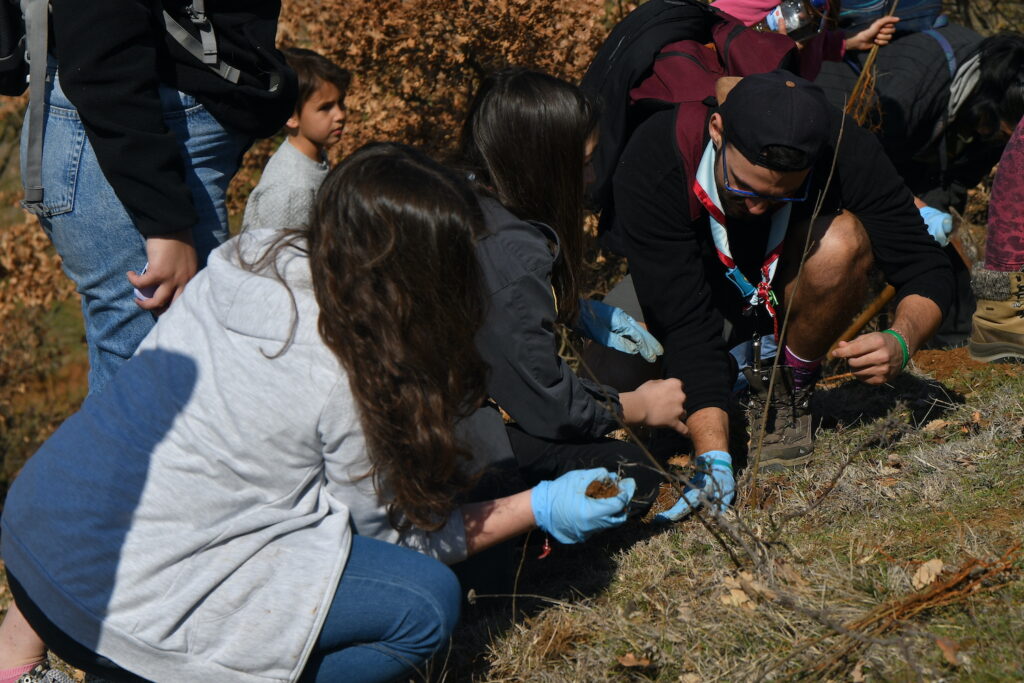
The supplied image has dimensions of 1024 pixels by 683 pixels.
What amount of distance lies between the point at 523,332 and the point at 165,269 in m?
0.82

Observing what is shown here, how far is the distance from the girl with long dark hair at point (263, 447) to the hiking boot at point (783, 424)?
4.41ft

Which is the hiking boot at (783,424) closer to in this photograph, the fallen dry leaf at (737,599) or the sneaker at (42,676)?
the fallen dry leaf at (737,599)

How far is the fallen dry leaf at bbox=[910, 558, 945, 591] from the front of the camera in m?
2.08

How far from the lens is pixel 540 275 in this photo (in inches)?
93.4

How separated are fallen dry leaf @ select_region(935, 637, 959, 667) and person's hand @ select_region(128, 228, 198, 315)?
5.66ft

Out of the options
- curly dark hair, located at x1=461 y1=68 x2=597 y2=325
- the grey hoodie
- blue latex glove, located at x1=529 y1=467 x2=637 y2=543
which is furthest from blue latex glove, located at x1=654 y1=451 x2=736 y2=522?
the grey hoodie

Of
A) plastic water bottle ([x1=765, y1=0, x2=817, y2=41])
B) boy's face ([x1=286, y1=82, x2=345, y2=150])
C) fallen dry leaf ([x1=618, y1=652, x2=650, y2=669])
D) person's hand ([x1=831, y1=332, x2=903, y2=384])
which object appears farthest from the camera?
boy's face ([x1=286, y1=82, x2=345, y2=150])

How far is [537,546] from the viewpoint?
272 centimetres

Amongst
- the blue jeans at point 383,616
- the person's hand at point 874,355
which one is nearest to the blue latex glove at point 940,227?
the person's hand at point 874,355

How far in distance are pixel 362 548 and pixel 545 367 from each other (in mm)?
612

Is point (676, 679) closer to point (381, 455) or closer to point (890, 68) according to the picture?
point (381, 455)

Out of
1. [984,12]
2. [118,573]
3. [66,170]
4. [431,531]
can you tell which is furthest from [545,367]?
[984,12]

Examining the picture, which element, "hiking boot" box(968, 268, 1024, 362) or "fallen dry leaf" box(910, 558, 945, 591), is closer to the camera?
"fallen dry leaf" box(910, 558, 945, 591)

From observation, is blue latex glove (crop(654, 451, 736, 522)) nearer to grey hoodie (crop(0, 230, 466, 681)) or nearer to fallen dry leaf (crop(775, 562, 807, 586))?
fallen dry leaf (crop(775, 562, 807, 586))
